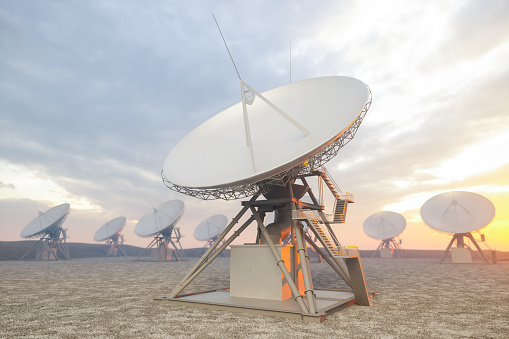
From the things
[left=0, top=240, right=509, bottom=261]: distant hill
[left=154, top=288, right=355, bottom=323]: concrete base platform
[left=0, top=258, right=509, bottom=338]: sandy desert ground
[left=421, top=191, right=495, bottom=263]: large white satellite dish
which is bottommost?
[left=0, top=258, right=509, bottom=338]: sandy desert ground

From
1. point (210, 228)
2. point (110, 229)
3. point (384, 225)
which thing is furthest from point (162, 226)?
point (384, 225)

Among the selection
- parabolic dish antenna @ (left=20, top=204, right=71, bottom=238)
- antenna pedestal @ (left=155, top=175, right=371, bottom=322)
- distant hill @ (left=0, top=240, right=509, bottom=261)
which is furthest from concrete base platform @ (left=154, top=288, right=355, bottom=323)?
distant hill @ (left=0, top=240, right=509, bottom=261)

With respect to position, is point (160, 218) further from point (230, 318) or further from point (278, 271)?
point (230, 318)

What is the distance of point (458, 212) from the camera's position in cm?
5128

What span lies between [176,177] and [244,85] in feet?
21.5

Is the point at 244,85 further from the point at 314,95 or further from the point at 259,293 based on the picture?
the point at 259,293

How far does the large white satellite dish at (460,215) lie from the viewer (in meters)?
49.3

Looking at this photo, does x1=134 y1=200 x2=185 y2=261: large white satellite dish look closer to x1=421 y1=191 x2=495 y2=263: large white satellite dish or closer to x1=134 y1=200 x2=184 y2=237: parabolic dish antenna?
x1=134 y1=200 x2=184 y2=237: parabolic dish antenna

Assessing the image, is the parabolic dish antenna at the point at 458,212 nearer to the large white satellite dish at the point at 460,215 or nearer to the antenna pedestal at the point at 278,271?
the large white satellite dish at the point at 460,215

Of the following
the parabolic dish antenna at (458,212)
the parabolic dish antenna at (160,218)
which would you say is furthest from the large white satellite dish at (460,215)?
the parabolic dish antenna at (160,218)

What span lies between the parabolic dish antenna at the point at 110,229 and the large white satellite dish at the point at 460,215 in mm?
66162

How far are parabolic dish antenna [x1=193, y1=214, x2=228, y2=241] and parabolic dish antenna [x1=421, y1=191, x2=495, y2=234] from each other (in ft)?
135

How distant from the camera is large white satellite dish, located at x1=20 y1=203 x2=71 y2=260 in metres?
65.4

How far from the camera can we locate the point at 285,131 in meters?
19.9
